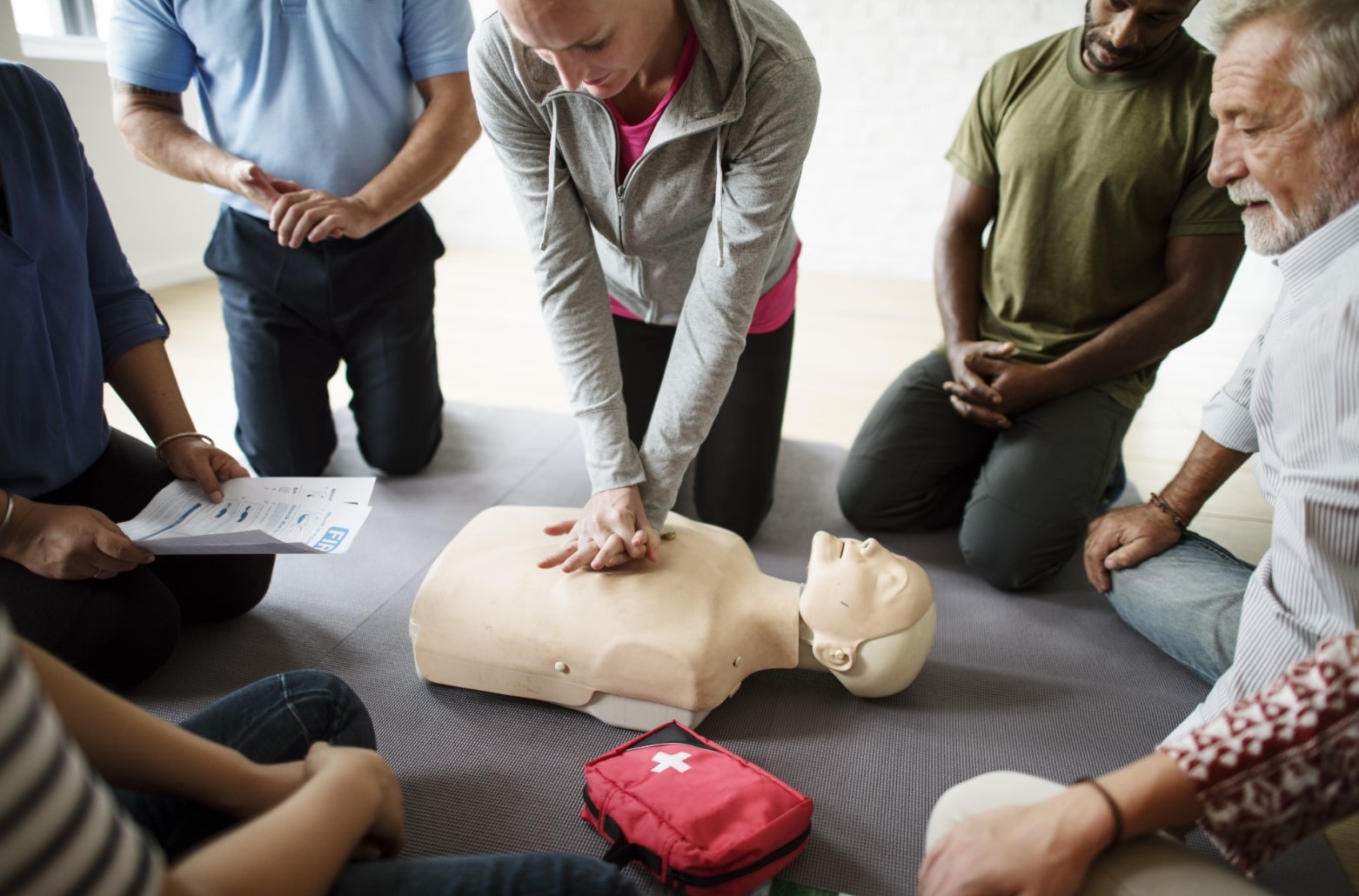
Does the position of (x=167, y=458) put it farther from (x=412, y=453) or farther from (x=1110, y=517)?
(x=1110, y=517)

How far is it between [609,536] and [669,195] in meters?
0.54

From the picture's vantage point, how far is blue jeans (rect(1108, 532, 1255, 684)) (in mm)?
1377

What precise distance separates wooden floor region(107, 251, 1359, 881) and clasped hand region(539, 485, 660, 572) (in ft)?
3.73

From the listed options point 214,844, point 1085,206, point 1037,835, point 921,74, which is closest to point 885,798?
point 1037,835

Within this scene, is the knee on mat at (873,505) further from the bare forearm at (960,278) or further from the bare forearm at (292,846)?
the bare forearm at (292,846)

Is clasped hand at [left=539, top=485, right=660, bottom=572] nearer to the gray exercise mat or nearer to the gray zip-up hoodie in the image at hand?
the gray zip-up hoodie

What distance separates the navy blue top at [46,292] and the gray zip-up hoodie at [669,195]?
612mm

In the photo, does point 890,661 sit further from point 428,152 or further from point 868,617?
point 428,152

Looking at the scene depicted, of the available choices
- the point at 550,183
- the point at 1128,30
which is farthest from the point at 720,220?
the point at 1128,30

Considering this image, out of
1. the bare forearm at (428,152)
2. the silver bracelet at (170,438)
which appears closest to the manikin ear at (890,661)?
the silver bracelet at (170,438)

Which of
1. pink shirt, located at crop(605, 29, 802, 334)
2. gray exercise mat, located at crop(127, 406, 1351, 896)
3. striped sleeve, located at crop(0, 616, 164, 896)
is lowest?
gray exercise mat, located at crop(127, 406, 1351, 896)

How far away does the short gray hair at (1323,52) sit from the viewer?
0.98 meters

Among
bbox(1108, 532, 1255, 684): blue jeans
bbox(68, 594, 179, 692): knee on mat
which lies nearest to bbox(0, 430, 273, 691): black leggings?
bbox(68, 594, 179, 692): knee on mat

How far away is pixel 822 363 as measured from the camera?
2988 mm
